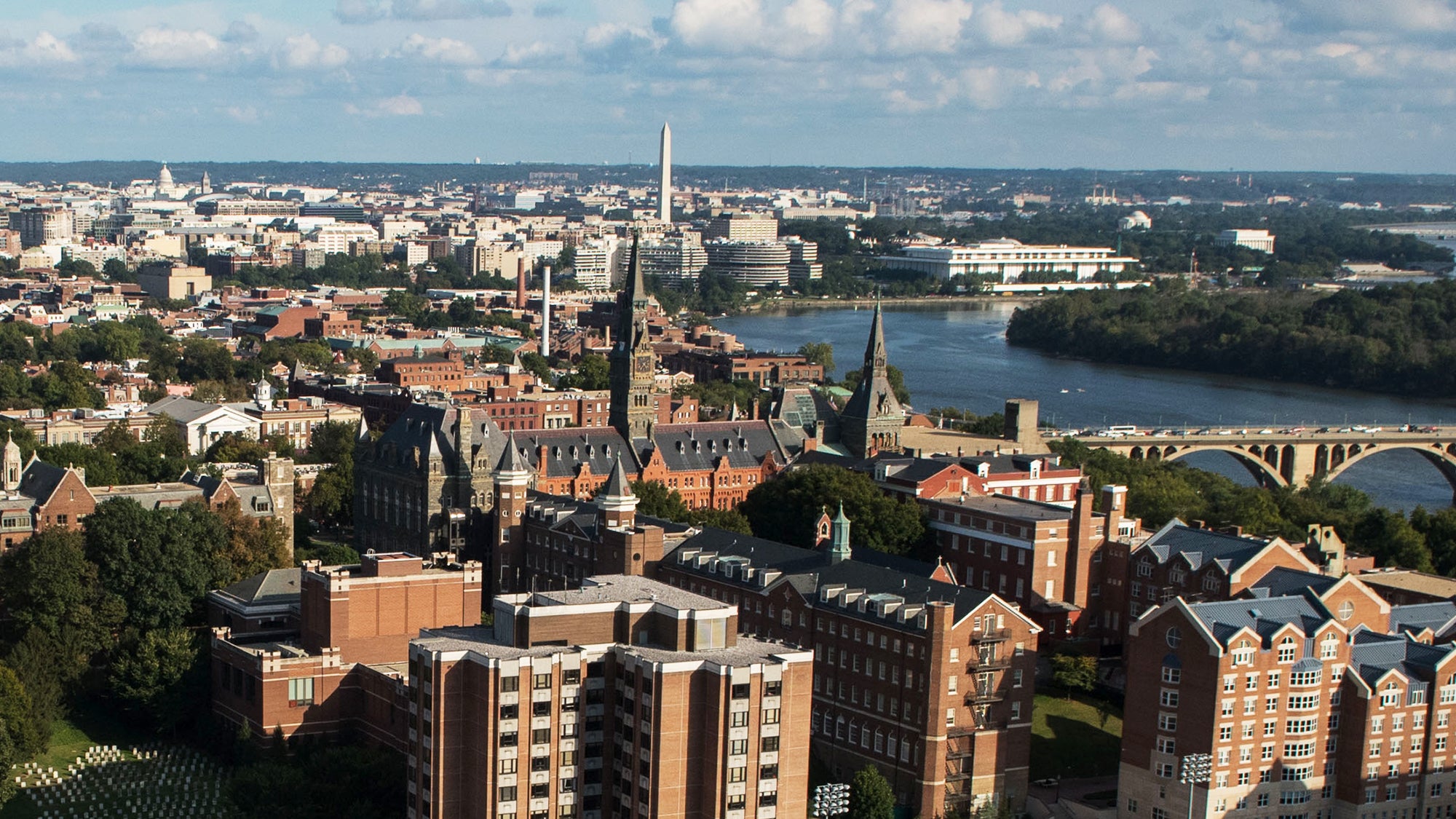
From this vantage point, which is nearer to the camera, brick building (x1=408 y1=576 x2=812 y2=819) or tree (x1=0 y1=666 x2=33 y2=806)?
brick building (x1=408 y1=576 x2=812 y2=819)

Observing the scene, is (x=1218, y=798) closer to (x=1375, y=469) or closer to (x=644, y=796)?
(x=644, y=796)

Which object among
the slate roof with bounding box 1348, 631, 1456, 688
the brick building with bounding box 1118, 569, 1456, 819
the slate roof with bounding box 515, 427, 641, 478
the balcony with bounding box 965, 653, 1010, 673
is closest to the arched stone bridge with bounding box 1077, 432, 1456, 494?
the slate roof with bounding box 515, 427, 641, 478

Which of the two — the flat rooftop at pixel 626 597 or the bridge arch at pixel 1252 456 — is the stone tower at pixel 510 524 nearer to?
the flat rooftop at pixel 626 597

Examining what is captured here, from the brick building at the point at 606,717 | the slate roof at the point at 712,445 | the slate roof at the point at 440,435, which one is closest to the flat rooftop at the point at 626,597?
the brick building at the point at 606,717

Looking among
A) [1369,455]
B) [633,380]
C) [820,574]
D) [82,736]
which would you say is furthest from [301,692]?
[1369,455]

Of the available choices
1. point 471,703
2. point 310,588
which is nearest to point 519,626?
point 471,703

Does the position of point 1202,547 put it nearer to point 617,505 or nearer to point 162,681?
point 617,505

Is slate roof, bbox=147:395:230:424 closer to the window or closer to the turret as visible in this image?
the turret
